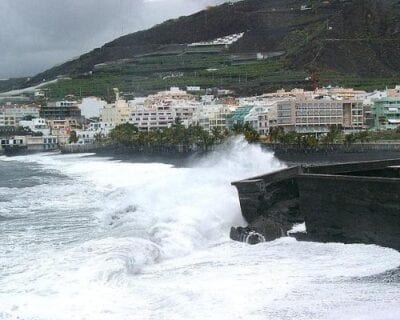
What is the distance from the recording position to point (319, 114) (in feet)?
277

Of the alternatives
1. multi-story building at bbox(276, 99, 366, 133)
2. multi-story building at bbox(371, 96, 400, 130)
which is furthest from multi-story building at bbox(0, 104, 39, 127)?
multi-story building at bbox(371, 96, 400, 130)

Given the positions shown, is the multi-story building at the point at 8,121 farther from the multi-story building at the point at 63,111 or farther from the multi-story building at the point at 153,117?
the multi-story building at the point at 153,117

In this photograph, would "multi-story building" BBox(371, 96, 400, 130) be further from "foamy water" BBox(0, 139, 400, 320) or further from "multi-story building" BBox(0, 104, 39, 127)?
"foamy water" BBox(0, 139, 400, 320)

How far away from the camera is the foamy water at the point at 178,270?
9.11 metres

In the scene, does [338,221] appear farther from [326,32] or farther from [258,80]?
[326,32]

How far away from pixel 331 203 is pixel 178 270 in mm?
4158

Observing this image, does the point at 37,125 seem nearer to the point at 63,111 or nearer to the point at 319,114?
the point at 63,111

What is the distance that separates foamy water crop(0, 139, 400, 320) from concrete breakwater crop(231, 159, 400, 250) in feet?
1.53

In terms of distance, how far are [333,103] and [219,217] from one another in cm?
6885

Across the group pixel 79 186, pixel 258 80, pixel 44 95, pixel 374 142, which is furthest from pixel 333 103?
pixel 44 95

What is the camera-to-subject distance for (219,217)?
17000mm

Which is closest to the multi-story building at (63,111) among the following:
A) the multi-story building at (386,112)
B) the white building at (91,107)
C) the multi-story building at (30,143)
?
the white building at (91,107)

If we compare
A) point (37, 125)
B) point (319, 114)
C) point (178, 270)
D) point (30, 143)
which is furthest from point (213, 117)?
point (178, 270)

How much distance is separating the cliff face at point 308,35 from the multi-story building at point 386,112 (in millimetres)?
49880
